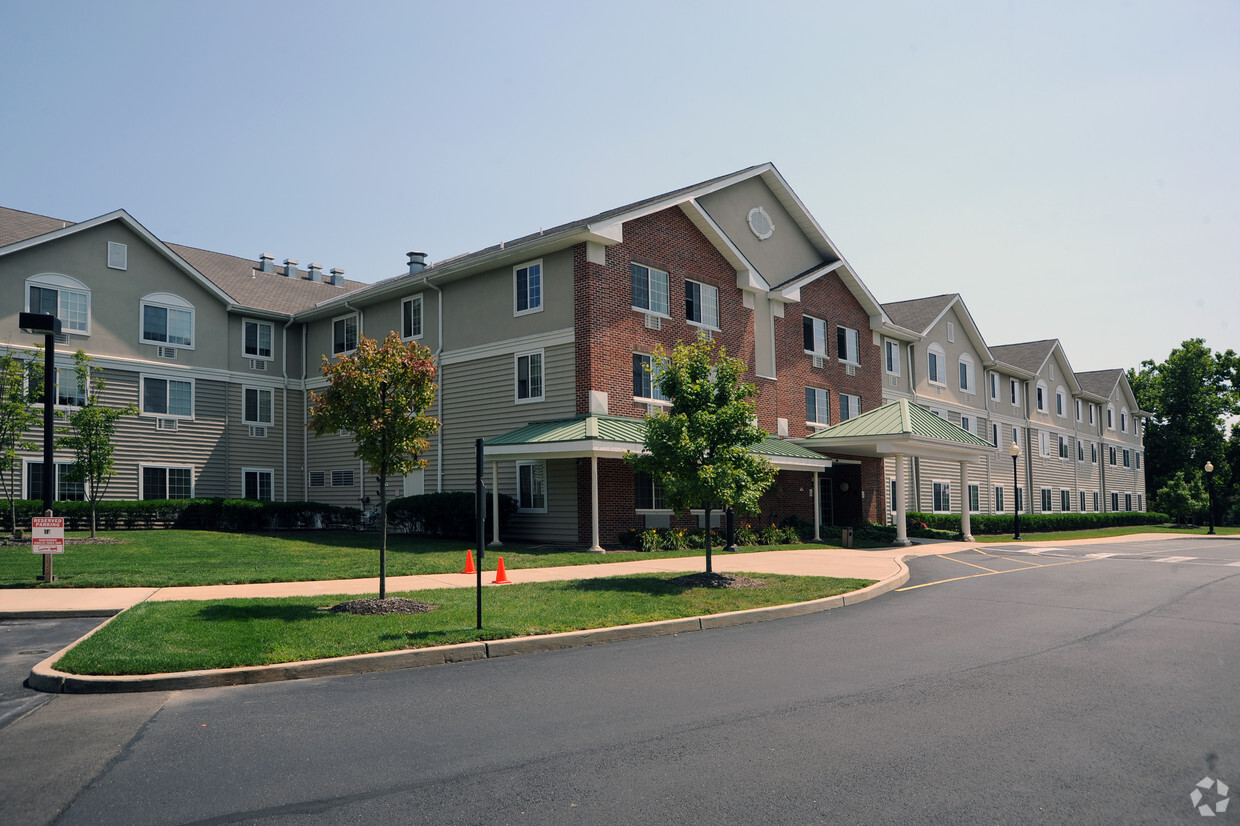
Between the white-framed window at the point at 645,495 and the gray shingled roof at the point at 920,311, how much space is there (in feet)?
64.7

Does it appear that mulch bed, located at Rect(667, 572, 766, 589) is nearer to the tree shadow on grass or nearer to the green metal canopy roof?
the green metal canopy roof

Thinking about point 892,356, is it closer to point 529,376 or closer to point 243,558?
point 529,376

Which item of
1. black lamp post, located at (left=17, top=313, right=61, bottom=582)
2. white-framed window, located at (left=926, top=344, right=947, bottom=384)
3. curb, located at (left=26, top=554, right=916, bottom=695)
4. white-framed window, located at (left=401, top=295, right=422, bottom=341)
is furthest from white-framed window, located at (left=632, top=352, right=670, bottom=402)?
white-framed window, located at (left=926, top=344, right=947, bottom=384)

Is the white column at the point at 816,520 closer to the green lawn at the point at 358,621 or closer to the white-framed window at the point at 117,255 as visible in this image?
the green lawn at the point at 358,621

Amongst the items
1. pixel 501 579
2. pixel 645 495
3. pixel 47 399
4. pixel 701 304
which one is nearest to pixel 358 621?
pixel 501 579

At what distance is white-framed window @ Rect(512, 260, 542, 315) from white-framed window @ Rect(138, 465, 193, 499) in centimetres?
1348

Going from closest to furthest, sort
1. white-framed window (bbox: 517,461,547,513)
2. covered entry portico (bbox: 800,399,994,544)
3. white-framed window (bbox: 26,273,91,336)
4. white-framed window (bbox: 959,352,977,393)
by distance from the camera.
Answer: white-framed window (bbox: 517,461,547,513), white-framed window (bbox: 26,273,91,336), covered entry portico (bbox: 800,399,994,544), white-framed window (bbox: 959,352,977,393)

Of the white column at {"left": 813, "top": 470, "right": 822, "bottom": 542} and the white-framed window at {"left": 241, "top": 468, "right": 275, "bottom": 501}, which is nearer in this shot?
the white column at {"left": 813, "top": 470, "right": 822, "bottom": 542}

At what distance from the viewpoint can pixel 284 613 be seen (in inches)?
451

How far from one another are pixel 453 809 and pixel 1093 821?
137 inches

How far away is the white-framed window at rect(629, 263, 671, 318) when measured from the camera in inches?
1008

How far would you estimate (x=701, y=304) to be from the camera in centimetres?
2788

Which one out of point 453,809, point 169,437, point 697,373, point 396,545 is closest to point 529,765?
point 453,809

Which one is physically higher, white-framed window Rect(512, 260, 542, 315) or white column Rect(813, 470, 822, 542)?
white-framed window Rect(512, 260, 542, 315)
